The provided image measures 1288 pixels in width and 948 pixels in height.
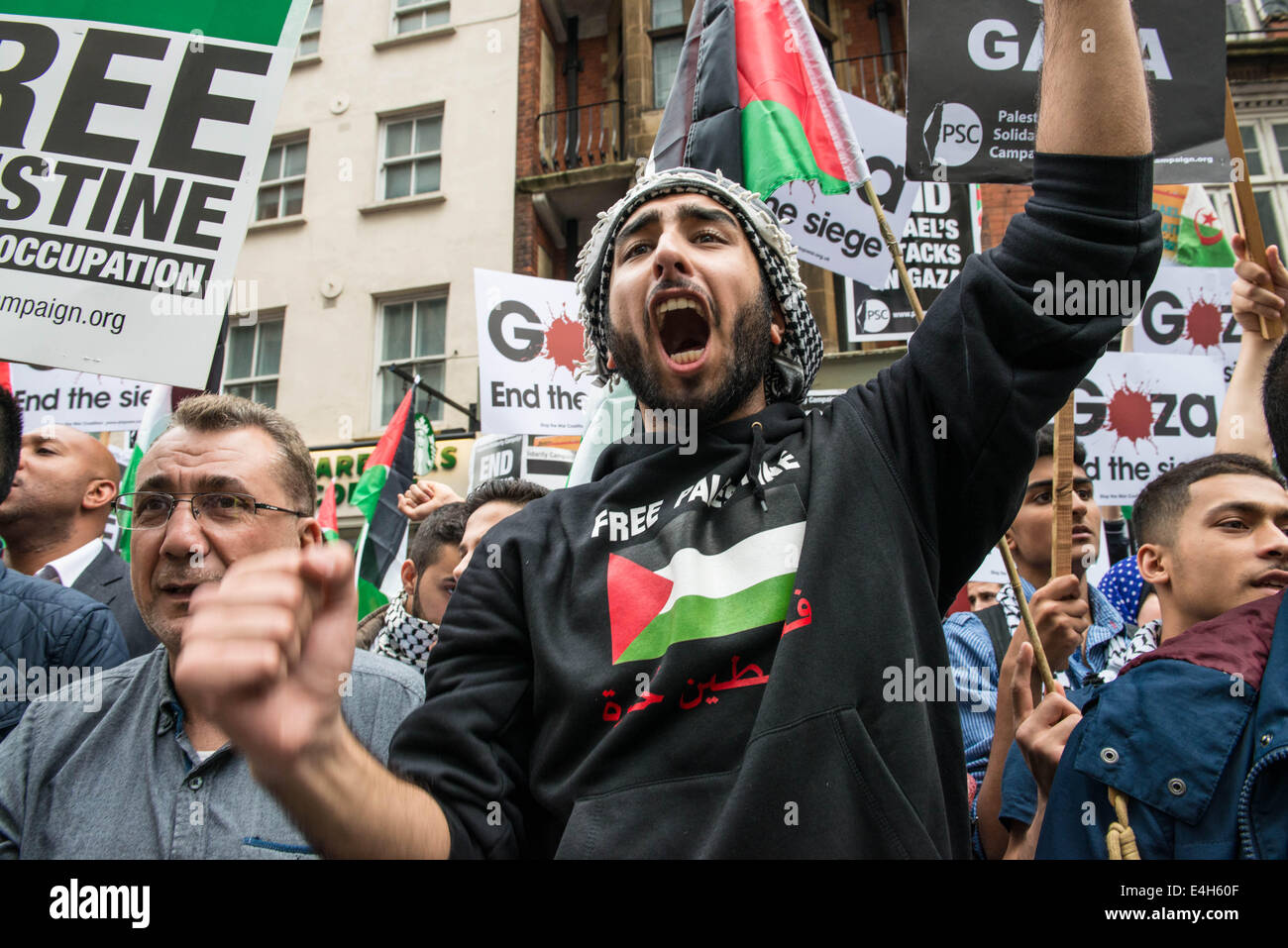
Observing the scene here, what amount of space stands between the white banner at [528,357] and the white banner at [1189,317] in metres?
3.69

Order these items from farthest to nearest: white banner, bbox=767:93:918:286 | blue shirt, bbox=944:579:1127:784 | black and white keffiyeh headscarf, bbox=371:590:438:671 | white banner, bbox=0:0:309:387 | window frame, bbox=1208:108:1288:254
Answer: window frame, bbox=1208:108:1288:254
white banner, bbox=767:93:918:286
black and white keffiyeh headscarf, bbox=371:590:438:671
blue shirt, bbox=944:579:1127:784
white banner, bbox=0:0:309:387

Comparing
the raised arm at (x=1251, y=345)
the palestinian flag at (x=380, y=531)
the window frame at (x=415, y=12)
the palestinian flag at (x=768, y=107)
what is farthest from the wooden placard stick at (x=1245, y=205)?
the window frame at (x=415, y=12)

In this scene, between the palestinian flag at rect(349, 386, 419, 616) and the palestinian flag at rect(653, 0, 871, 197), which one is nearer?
the palestinian flag at rect(653, 0, 871, 197)

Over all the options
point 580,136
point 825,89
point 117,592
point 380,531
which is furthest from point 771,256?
point 580,136

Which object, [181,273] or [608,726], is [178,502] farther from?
[608,726]

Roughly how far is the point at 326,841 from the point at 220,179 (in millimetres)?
2211

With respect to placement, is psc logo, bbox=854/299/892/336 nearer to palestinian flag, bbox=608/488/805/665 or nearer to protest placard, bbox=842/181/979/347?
protest placard, bbox=842/181/979/347

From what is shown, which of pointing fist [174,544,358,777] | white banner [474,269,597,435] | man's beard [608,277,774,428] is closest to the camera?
pointing fist [174,544,358,777]

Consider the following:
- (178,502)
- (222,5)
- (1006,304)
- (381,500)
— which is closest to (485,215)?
(381,500)

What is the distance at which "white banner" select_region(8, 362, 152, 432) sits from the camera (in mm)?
5996

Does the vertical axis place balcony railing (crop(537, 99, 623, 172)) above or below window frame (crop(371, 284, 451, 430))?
above

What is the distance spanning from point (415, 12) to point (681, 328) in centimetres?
1547

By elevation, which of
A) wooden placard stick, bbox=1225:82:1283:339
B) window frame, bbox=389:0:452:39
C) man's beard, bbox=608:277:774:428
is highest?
window frame, bbox=389:0:452:39

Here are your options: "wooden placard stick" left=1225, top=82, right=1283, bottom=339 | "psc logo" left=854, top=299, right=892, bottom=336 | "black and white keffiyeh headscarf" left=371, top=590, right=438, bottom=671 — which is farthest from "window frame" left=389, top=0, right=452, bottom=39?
"wooden placard stick" left=1225, top=82, right=1283, bottom=339
